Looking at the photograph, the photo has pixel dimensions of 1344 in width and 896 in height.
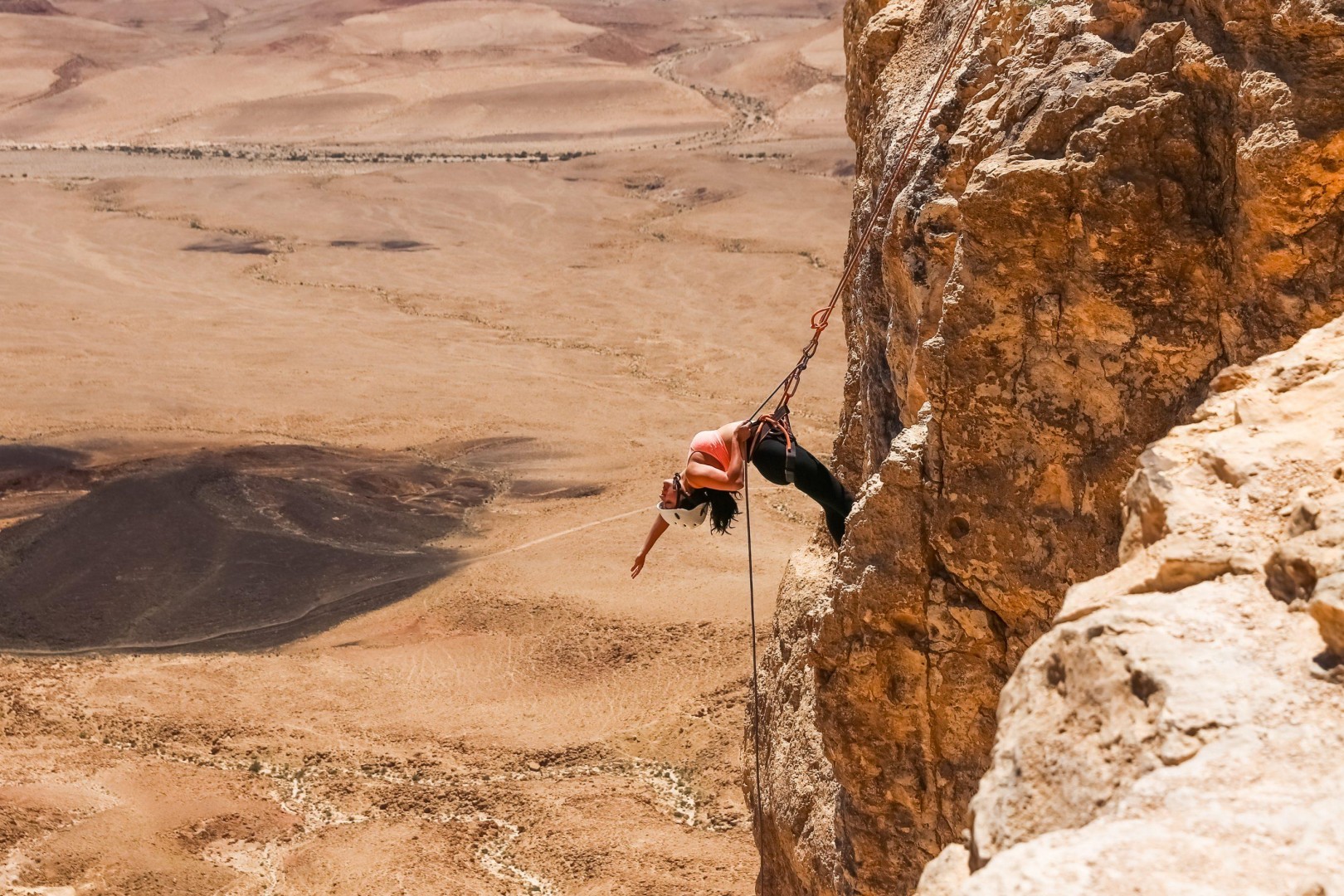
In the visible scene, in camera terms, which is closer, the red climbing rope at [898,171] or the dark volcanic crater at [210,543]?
the red climbing rope at [898,171]

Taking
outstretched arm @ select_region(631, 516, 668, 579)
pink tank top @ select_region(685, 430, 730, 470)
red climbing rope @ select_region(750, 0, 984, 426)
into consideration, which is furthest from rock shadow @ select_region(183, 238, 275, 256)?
pink tank top @ select_region(685, 430, 730, 470)

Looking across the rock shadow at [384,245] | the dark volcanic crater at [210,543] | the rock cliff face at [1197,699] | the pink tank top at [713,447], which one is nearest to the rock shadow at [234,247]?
the rock shadow at [384,245]

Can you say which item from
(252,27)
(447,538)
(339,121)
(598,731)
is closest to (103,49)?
(252,27)

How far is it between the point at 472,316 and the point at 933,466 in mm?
27772

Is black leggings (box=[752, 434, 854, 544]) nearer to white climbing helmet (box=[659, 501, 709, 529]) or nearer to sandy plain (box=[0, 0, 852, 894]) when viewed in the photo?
white climbing helmet (box=[659, 501, 709, 529])

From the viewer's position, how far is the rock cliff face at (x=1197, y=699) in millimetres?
2469

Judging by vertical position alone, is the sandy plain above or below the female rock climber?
below

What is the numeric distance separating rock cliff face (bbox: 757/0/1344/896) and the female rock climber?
1.73 feet

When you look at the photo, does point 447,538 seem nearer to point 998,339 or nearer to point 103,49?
point 998,339

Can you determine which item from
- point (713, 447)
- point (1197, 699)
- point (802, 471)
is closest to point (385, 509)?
point (713, 447)

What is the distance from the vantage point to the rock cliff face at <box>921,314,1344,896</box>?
8.10 feet

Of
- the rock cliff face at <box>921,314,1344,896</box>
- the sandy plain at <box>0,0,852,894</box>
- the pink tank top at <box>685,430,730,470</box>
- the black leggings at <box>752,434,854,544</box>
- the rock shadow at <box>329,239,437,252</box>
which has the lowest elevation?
the sandy plain at <box>0,0,852,894</box>

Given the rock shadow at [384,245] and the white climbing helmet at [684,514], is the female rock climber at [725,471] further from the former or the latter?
the rock shadow at [384,245]

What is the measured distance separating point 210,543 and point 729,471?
1246 cm
